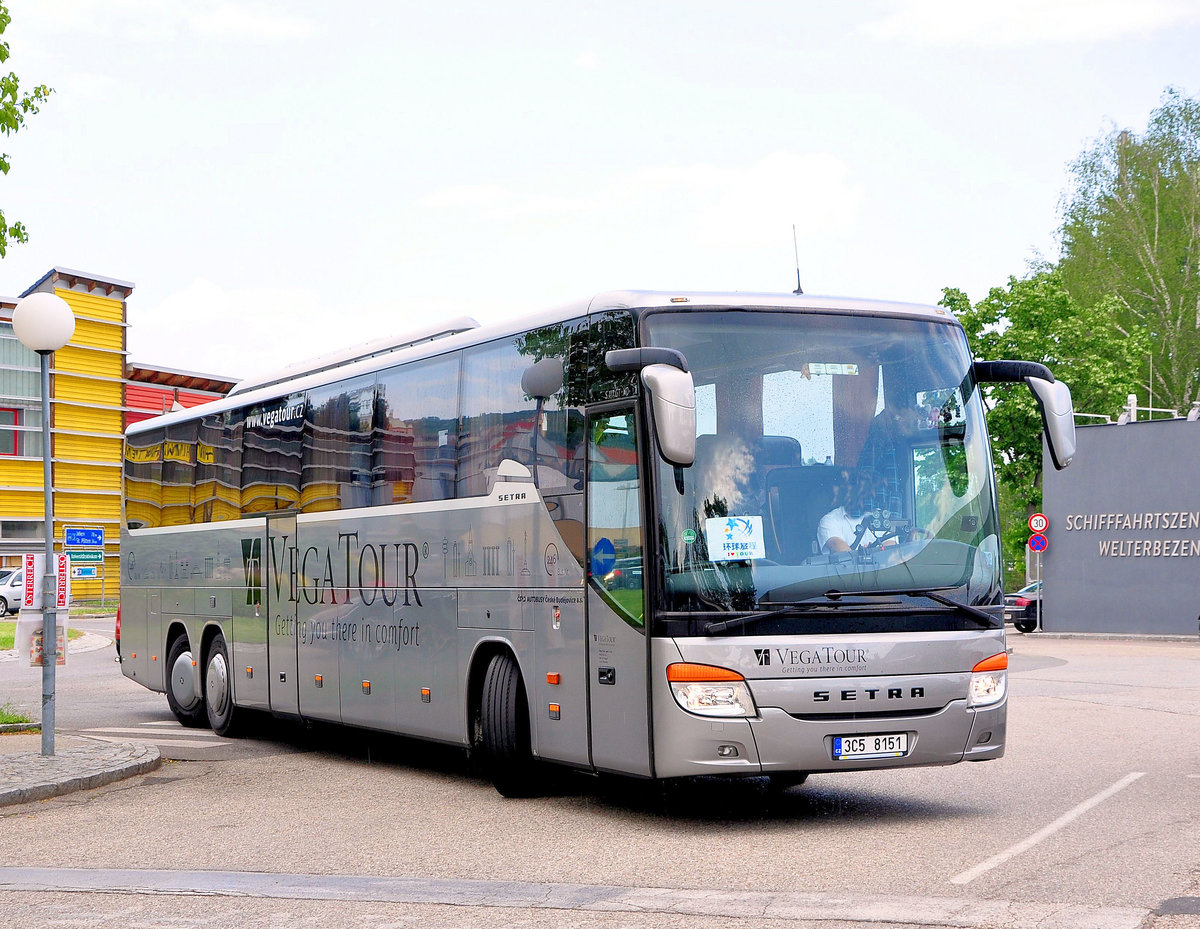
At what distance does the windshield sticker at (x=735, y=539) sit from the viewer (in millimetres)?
9180

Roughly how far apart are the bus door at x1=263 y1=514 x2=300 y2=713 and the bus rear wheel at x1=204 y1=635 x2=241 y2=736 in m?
1.25

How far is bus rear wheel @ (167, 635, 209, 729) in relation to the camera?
55.7ft

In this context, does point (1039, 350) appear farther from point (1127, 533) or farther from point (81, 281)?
point (81, 281)

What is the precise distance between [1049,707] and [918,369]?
941 cm

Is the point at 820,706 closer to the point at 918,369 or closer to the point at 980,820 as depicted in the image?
the point at 980,820

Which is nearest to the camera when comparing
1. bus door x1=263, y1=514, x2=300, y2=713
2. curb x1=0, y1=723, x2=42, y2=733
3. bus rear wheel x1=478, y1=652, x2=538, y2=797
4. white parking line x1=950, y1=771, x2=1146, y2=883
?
white parking line x1=950, y1=771, x2=1146, y2=883

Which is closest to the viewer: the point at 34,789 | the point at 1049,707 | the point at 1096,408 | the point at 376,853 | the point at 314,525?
the point at 376,853

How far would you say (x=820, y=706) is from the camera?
9.16 meters

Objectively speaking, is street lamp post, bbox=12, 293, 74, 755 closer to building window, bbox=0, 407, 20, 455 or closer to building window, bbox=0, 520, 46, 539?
building window, bbox=0, 520, 46, 539

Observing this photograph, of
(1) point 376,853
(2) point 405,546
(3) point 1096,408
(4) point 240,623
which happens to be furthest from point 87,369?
(1) point 376,853

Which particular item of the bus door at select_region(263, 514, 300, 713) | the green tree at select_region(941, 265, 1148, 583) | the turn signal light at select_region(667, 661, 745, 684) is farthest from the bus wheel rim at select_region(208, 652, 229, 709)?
the green tree at select_region(941, 265, 1148, 583)

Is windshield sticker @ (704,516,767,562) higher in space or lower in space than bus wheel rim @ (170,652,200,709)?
higher

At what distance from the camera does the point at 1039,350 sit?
57188mm

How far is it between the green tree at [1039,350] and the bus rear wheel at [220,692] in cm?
4293
